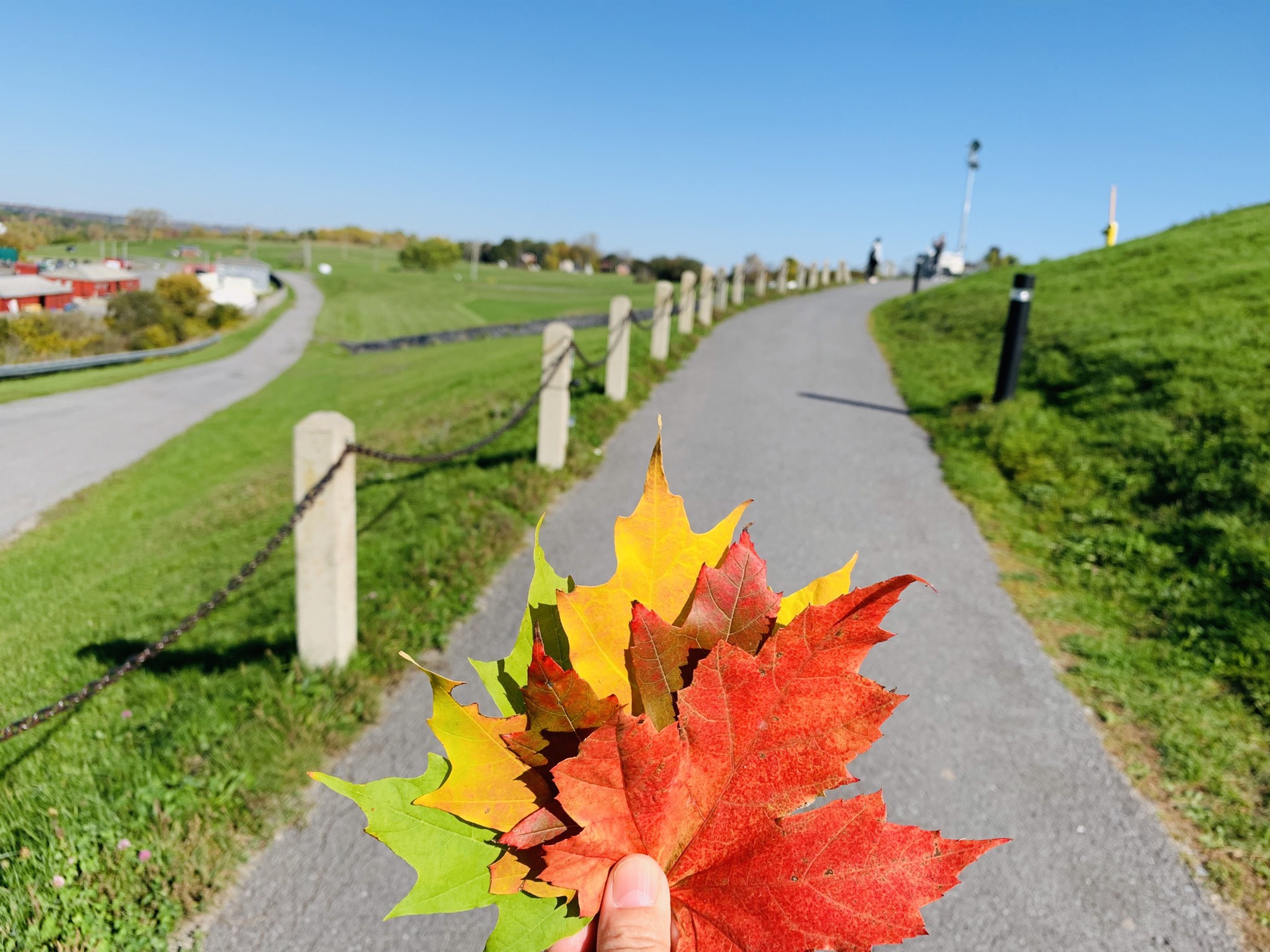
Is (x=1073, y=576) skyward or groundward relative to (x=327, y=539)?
groundward

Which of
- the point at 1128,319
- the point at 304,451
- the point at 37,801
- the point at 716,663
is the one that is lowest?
the point at 37,801

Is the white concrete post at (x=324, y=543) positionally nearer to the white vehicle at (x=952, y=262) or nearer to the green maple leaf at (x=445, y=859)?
the green maple leaf at (x=445, y=859)

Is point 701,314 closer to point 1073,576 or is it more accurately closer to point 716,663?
point 1073,576

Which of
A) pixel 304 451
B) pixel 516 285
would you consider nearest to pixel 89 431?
pixel 304 451

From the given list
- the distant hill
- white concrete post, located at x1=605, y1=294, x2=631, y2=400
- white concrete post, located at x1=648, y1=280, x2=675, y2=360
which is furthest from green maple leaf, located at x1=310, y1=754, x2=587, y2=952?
white concrete post, located at x1=648, y1=280, x2=675, y2=360

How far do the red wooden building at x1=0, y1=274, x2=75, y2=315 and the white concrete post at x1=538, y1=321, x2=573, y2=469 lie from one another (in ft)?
13.6

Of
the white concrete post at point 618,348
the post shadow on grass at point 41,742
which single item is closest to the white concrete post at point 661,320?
the white concrete post at point 618,348

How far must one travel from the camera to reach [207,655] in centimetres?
414

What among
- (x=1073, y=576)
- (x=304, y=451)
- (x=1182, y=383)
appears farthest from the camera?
(x=1182, y=383)

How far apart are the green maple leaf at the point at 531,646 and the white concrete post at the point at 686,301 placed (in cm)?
1317

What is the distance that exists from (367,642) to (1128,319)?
9841mm

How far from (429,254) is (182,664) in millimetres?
17270

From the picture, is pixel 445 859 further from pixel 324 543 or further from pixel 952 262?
pixel 952 262

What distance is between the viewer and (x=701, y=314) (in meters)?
15.6
